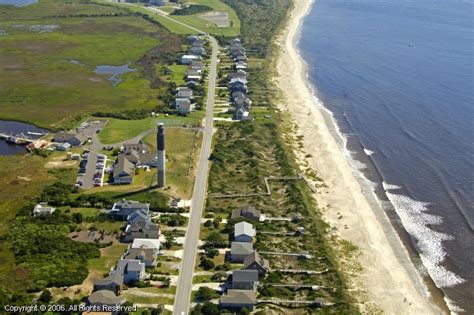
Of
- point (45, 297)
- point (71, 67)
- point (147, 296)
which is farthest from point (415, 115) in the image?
point (45, 297)

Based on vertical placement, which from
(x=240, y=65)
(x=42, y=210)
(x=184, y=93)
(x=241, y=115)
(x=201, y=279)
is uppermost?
(x=240, y=65)

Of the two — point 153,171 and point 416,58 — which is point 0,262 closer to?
point 153,171

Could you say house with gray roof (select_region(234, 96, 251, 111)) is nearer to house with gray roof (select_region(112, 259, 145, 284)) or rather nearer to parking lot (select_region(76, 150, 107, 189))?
parking lot (select_region(76, 150, 107, 189))

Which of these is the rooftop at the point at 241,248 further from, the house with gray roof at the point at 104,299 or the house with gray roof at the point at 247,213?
the house with gray roof at the point at 104,299

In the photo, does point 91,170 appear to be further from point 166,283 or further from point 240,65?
point 240,65

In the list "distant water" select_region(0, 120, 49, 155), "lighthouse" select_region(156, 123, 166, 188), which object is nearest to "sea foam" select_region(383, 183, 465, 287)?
"lighthouse" select_region(156, 123, 166, 188)

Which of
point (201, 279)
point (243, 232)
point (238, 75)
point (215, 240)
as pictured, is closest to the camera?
point (201, 279)
